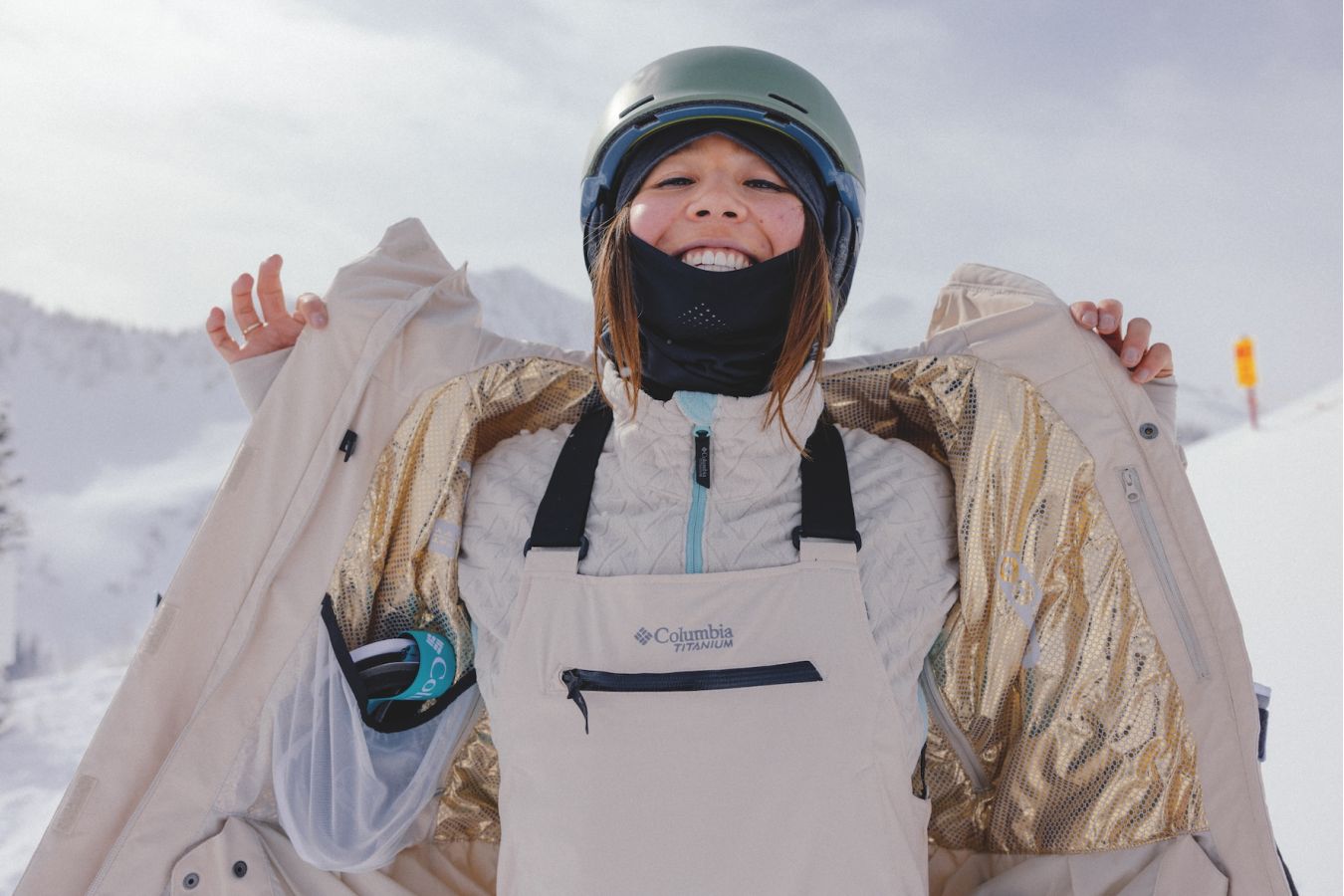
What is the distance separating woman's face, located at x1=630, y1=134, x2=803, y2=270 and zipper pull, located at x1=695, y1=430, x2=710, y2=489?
0.96 ft

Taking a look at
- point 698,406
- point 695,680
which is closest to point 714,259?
point 698,406

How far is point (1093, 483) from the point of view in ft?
5.70

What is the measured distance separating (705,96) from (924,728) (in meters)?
1.19

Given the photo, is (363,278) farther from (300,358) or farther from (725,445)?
(725,445)

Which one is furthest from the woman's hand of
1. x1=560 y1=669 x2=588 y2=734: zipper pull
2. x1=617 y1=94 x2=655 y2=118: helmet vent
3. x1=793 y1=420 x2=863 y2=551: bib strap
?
x1=793 y1=420 x2=863 y2=551: bib strap

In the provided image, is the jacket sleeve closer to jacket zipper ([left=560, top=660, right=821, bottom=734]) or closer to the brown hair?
the brown hair

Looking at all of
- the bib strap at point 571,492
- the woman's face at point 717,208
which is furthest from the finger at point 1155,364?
the bib strap at point 571,492

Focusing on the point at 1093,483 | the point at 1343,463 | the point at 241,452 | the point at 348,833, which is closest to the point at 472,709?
the point at 348,833

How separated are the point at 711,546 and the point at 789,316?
431mm

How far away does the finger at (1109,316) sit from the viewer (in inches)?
68.9

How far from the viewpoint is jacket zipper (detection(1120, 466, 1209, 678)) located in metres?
1.67

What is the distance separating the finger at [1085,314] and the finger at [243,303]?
4.77 feet

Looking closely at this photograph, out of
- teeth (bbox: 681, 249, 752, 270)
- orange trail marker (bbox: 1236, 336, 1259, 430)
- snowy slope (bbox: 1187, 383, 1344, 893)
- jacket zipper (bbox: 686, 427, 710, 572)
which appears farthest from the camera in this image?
orange trail marker (bbox: 1236, 336, 1259, 430)

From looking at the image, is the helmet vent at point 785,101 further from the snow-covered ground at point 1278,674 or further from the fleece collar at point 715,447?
the snow-covered ground at point 1278,674
